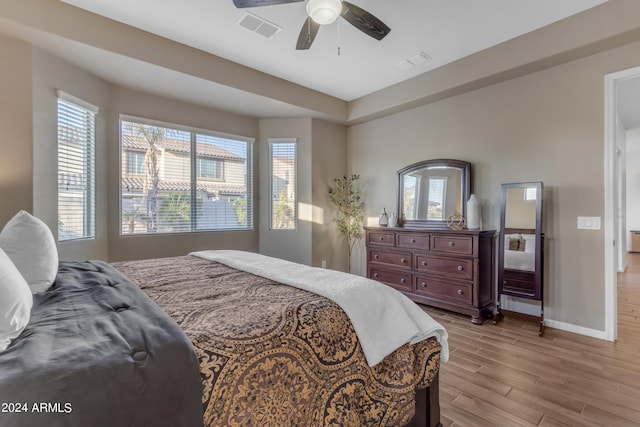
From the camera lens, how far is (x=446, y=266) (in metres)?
3.52

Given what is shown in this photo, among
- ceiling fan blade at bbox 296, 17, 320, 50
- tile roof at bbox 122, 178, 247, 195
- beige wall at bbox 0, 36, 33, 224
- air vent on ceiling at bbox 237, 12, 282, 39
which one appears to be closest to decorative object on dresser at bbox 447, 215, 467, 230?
ceiling fan blade at bbox 296, 17, 320, 50

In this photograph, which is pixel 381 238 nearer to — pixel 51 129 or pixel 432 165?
pixel 432 165

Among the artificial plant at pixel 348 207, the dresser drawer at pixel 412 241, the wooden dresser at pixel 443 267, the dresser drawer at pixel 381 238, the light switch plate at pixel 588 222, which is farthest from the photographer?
the artificial plant at pixel 348 207

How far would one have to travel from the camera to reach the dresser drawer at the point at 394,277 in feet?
12.8

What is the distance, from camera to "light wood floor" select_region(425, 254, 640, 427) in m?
1.79

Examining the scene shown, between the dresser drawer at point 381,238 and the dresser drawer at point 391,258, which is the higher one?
the dresser drawer at point 381,238

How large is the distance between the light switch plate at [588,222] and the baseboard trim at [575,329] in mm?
982

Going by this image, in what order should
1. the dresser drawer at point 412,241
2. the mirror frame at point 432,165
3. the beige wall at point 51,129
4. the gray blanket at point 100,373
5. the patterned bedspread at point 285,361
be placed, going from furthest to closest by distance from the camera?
the mirror frame at point 432,165
the dresser drawer at point 412,241
the beige wall at point 51,129
the patterned bedspread at point 285,361
the gray blanket at point 100,373

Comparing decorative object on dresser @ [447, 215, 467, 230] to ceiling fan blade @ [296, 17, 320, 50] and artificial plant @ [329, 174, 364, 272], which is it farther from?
ceiling fan blade @ [296, 17, 320, 50]

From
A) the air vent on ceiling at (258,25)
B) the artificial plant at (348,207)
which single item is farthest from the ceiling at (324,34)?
the artificial plant at (348,207)

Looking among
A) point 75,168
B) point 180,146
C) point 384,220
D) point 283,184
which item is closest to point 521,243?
point 384,220

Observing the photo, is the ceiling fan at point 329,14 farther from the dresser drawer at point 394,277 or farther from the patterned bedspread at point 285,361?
the dresser drawer at point 394,277

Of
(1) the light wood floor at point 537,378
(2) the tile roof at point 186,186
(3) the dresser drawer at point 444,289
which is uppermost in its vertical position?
(2) the tile roof at point 186,186

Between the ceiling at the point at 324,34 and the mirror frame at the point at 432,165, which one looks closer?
the ceiling at the point at 324,34
